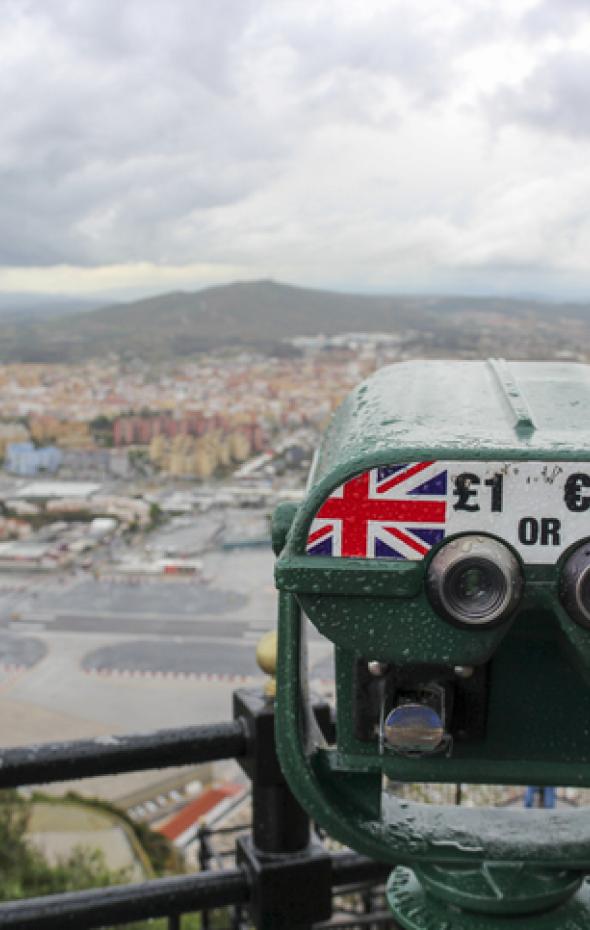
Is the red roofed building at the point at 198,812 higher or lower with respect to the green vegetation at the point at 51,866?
lower

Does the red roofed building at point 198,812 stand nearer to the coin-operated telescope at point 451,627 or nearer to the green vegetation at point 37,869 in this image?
the green vegetation at point 37,869

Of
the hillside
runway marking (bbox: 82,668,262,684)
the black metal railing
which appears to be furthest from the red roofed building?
the hillside

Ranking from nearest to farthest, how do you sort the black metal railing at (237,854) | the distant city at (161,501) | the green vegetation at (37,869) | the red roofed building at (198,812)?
the black metal railing at (237,854) → the green vegetation at (37,869) → the red roofed building at (198,812) → the distant city at (161,501)

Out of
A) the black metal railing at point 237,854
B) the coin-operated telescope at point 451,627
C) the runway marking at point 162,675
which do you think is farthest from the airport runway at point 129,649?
the coin-operated telescope at point 451,627

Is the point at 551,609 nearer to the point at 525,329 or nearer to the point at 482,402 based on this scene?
the point at 482,402

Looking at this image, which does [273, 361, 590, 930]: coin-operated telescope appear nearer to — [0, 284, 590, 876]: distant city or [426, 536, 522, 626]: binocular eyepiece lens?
[426, 536, 522, 626]: binocular eyepiece lens

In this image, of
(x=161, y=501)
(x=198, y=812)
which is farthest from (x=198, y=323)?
(x=198, y=812)

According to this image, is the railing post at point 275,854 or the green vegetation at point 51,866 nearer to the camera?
the railing post at point 275,854

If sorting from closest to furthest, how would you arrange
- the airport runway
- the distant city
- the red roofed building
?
the red roofed building, the airport runway, the distant city
